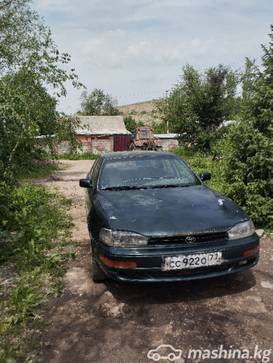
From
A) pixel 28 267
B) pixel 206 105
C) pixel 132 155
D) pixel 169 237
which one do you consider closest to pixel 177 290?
pixel 169 237

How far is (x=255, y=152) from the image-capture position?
718 centimetres

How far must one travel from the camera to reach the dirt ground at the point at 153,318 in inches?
131

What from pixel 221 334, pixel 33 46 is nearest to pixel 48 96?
pixel 33 46

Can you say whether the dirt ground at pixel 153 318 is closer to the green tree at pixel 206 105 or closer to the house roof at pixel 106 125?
the green tree at pixel 206 105

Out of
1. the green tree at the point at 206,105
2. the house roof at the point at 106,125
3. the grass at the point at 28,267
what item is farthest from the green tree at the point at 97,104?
the grass at the point at 28,267

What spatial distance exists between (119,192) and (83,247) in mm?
1469

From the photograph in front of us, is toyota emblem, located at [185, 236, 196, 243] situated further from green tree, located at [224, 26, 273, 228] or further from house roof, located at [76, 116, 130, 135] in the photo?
house roof, located at [76, 116, 130, 135]

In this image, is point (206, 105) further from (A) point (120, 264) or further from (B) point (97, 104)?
(B) point (97, 104)

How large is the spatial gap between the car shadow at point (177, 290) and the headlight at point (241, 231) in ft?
2.16

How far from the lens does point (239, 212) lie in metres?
4.52

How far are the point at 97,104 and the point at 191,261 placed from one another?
2385 inches

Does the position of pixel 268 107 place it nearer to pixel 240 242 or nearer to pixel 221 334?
pixel 240 242

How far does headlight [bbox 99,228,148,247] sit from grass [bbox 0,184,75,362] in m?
1.02

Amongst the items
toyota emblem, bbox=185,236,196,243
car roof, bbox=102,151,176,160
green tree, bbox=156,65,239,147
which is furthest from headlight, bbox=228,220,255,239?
green tree, bbox=156,65,239,147
